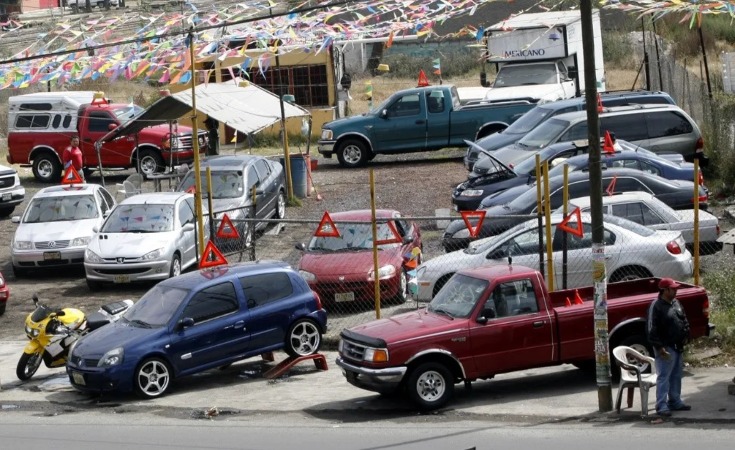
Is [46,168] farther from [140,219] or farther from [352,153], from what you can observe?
[140,219]

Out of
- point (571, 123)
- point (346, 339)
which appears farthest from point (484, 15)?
point (346, 339)

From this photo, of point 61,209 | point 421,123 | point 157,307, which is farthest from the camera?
point 421,123

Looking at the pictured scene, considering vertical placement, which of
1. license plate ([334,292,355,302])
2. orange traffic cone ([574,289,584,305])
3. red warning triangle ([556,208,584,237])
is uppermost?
red warning triangle ([556,208,584,237])

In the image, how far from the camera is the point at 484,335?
13742mm

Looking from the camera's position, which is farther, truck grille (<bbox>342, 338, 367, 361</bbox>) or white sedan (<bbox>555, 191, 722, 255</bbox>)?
white sedan (<bbox>555, 191, 722, 255</bbox>)

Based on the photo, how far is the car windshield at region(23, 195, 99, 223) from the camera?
74.6 feet

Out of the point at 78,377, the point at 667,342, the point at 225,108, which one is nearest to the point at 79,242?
the point at 225,108

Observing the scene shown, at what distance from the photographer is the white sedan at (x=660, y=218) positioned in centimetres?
1820

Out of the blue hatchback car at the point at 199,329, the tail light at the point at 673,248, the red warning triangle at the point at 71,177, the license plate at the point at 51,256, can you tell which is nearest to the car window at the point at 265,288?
the blue hatchback car at the point at 199,329

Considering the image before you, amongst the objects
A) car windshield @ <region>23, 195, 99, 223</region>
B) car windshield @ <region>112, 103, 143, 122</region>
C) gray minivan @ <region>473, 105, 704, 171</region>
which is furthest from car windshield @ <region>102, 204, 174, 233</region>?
car windshield @ <region>112, 103, 143, 122</region>

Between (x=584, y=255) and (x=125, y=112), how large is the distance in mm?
18118

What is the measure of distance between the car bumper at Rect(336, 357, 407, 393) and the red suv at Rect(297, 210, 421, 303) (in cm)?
363

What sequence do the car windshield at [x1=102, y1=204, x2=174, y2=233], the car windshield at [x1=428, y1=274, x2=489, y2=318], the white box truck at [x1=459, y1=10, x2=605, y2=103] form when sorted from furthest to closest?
1. the white box truck at [x1=459, y1=10, x2=605, y2=103]
2. the car windshield at [x1=102, y1=204, x2=174, y2=233]
3. the car windshield at [x1=428, y1=274, x2=489, y2=318]

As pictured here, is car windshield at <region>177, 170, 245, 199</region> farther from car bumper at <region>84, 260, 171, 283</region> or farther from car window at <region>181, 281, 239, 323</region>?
car window at <region>181, 281, 239, 323</region>
